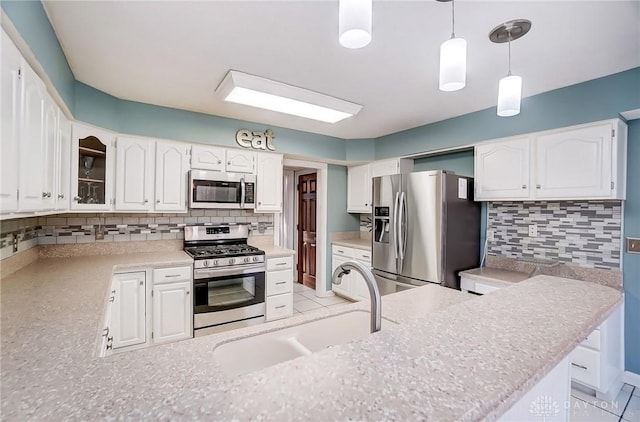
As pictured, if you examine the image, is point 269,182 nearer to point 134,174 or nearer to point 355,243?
point 134,174

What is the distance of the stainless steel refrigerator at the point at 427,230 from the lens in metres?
2.91

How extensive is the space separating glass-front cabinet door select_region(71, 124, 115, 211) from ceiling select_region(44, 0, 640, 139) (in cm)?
45

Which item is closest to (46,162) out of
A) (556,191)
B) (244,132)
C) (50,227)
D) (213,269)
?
(50,227)

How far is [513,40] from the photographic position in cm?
180

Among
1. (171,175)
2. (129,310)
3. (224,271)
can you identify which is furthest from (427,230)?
(129,310)

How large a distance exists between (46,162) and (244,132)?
2.02 m

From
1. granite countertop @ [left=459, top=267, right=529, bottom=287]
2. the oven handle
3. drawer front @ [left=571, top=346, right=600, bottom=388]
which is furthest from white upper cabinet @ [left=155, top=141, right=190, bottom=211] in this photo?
drawer front @ [left=571, top=346, right=600, bottom=388]

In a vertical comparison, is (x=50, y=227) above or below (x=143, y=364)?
above

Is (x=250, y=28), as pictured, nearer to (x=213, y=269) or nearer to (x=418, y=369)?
(x=418, y=369)

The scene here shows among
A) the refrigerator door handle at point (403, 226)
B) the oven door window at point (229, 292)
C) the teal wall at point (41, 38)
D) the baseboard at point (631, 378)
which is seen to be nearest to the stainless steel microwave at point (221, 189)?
the oven door window at point (229, 292)

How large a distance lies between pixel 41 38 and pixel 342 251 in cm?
375

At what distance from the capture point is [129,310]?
8.54ft

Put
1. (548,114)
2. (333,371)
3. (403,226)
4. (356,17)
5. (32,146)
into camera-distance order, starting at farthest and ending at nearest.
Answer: (403,226) < (548,114) < (32,146) < (356,17) < (333,371)

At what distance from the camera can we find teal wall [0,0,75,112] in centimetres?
123
